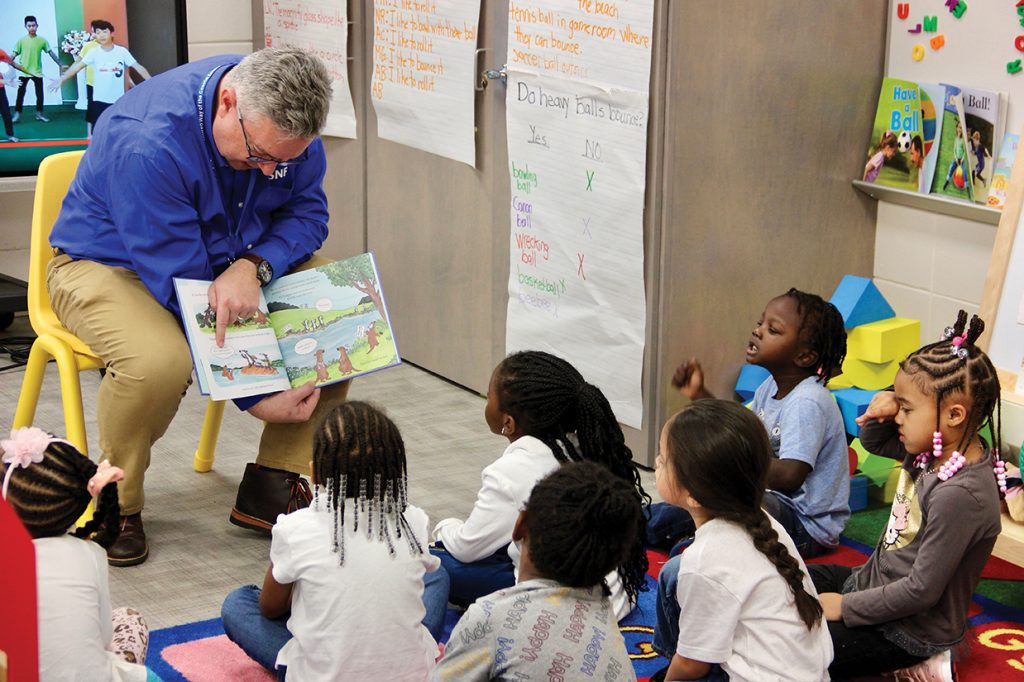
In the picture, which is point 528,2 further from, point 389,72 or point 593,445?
point 593,445

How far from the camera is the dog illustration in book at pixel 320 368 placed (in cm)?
269

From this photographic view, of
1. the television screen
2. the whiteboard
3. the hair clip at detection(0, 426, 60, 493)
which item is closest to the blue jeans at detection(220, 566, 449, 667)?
the hair clip at detection(0, 426, 60, 493)

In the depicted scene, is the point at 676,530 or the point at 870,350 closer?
the point at 676,530

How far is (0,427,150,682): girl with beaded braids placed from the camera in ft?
5.43

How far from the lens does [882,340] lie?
313cm

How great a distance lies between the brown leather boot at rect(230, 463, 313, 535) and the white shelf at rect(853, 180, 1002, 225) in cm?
157

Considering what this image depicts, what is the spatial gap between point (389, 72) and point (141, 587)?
1880 mm

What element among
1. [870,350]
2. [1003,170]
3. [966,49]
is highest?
[966,49]

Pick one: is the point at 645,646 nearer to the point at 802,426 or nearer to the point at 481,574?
the point at 481,574

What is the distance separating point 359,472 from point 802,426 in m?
1.12

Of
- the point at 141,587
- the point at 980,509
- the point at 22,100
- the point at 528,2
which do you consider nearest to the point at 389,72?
the point at 528,2

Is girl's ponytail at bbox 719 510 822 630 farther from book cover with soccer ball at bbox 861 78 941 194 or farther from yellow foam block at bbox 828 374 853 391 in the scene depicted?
book cover with soccer ball at bbox 861 78 941 194

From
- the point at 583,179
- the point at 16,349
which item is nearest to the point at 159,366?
the point at 583,179

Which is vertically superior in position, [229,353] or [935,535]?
[229,353]
